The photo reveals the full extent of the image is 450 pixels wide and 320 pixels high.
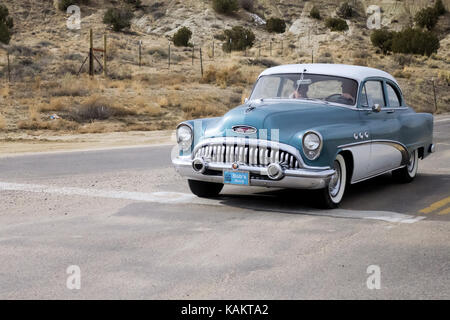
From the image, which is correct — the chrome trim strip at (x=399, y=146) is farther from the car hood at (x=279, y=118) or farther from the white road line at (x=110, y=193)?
the white road line at (x=110, y=193)

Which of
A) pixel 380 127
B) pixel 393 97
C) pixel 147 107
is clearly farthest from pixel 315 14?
pixel 380 127

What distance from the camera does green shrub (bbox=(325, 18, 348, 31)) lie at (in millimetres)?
72625

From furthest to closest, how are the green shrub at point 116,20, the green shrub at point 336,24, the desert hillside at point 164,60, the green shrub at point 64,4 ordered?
the green shrub at point 336,24, the green shrub at point 64,4, the green shrub at point 116,20, the desert hillside at point 164,60

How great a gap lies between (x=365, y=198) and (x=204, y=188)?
2244 millimetres

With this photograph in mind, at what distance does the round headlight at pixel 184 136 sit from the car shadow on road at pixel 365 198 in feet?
3.00

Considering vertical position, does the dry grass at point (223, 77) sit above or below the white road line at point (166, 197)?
below

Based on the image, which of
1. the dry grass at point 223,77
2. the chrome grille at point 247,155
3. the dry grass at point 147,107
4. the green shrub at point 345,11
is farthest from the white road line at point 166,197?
the green shrub at point 345,11

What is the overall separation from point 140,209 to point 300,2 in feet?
248

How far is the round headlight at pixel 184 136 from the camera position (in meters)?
9.18

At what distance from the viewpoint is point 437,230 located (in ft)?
25.2

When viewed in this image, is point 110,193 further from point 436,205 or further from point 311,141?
point 436,205

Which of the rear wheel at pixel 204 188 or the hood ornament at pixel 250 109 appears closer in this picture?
the hood ornament at pixel 250 109

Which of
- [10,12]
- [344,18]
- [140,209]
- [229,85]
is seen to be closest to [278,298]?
[140,209]

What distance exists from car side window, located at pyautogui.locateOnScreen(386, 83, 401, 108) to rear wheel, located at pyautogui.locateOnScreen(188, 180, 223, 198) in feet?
9.87
